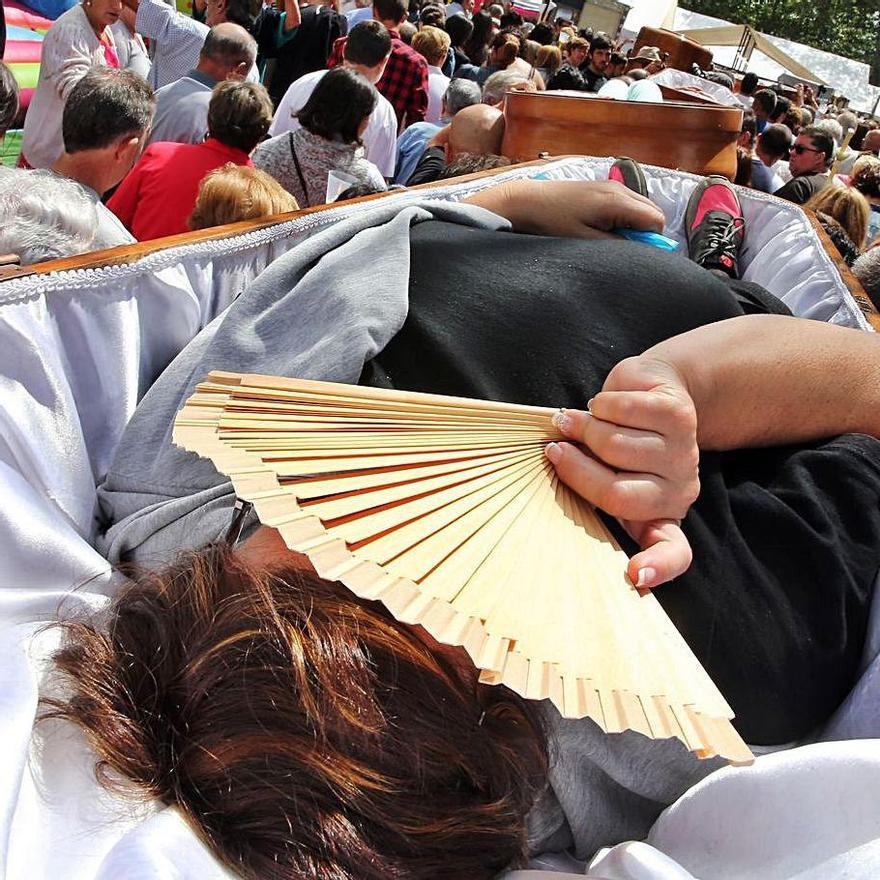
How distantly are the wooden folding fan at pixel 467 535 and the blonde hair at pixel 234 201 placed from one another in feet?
3.50

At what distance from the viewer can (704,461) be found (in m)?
0.94

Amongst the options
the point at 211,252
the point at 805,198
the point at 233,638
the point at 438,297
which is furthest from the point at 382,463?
the point at 805,198

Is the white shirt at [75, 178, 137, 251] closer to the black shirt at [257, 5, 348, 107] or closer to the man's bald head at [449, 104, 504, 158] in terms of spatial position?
the man's bald head at [449, 104, 504, 158]

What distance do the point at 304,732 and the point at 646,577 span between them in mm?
290

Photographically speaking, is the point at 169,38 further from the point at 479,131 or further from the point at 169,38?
the point at 479,131

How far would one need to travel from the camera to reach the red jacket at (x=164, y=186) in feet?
7.06

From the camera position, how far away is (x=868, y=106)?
1500 centimetres

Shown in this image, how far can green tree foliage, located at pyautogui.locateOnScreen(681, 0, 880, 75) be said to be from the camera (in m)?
27.9

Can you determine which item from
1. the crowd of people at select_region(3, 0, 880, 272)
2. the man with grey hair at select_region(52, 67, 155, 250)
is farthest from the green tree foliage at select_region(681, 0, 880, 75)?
the man with grey hair at select_region(52, 67, 155, 250)

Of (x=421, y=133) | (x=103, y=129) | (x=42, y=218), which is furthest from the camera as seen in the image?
(x=421, y=133)

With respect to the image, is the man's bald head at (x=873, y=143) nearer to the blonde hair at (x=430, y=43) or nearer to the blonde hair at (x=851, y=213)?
the blonde hair at (x=430, y=43)

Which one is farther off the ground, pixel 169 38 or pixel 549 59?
pixel 549 59

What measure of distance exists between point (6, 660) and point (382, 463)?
0.96 ft

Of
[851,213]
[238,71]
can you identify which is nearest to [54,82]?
[238,71]
